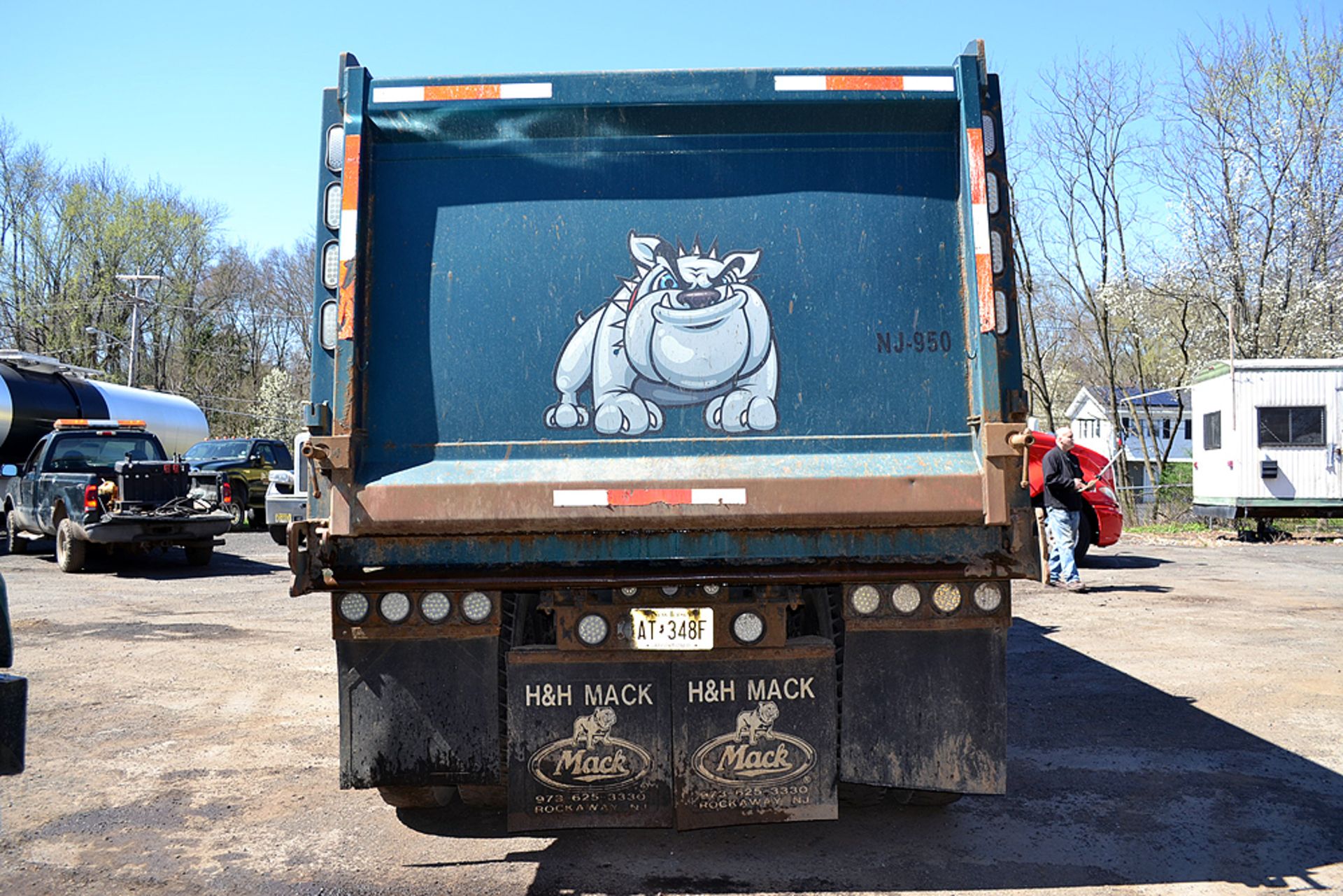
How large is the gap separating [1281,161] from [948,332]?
26.9 metres

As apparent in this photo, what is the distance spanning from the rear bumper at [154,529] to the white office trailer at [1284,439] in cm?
1781

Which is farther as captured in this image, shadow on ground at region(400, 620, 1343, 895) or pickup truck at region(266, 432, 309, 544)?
pickup truck at region(266, 432, 309, 544)

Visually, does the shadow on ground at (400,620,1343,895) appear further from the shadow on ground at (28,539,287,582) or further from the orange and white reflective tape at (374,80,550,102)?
the shadow on ground at (28,539,287,582)

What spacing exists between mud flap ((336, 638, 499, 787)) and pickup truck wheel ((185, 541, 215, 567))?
13553mm

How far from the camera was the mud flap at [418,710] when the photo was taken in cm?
438

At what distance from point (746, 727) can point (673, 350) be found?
1.56m

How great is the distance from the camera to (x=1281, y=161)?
86.5 feet

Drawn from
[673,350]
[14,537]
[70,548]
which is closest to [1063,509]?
[673,350]

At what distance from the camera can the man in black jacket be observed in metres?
12.8

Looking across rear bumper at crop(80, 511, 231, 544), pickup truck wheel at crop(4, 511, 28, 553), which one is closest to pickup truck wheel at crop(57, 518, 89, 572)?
rear bumper at crop(80, 511, 231, 544)

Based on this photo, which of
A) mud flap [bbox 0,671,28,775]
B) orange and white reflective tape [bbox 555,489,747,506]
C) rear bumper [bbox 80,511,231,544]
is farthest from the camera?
rear bumper [bbox 80,511,231,544]

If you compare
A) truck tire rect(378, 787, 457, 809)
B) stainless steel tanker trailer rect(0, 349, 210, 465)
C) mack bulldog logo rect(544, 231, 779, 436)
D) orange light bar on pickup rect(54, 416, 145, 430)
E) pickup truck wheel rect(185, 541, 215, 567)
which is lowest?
truck tire rect(378, 787, 457, 809)

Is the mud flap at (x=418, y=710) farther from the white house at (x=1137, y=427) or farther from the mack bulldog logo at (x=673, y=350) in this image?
the white house at (x=1137, y=427)

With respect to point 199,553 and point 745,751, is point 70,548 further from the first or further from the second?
point 745,751
